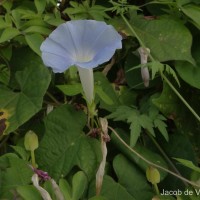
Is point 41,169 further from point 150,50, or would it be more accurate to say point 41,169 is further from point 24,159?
point 150,50

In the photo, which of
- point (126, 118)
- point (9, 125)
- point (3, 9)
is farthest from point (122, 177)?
point (3, 9)

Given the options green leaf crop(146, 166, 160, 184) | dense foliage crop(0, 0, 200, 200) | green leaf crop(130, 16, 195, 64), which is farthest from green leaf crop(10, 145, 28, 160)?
green leaf crop(130, 16, 195, 64)

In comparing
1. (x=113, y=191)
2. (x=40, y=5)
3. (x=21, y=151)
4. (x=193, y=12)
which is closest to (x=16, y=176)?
(x=21, y=151)

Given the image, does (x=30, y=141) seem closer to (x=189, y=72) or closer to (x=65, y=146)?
(x=65, y=146)

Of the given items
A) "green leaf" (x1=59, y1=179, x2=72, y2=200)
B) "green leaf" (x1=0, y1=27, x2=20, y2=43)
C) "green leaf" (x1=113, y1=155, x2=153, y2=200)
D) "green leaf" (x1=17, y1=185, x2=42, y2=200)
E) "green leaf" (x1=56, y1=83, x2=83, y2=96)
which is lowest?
"green leaf" (x1=113, y1=155, x2=153, y2=200)

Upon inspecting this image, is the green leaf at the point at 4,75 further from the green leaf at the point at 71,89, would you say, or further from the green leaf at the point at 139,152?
the green leaf at the point at 139,152

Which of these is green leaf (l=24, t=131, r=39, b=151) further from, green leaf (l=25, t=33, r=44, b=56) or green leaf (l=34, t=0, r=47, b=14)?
green leaf (l=34, t=0, r=47, b=14)
